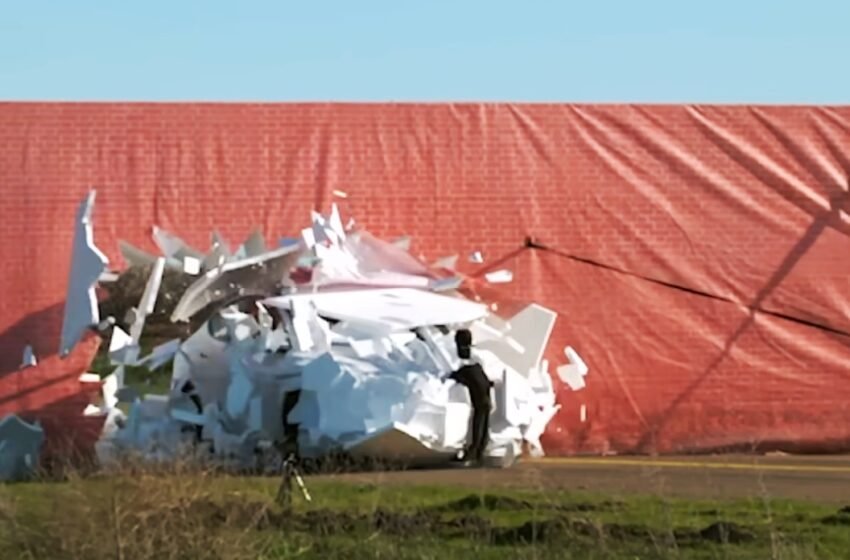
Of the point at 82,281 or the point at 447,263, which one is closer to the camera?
the point at 82,281

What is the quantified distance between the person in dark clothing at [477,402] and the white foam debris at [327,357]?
82 mm

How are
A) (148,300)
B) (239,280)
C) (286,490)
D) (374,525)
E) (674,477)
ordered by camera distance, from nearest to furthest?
(374,525)
(286,490)
(674,477)
(148,300)
(239,280)

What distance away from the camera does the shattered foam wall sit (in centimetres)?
1970

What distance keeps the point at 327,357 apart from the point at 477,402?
1.49 meters

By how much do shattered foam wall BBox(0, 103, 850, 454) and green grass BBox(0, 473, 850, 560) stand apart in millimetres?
6564

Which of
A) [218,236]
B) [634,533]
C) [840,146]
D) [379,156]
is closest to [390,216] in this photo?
[379,156]

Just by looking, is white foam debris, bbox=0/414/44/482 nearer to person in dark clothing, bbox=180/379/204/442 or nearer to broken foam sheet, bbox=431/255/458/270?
person in dark clothing, bbox=180/379/204/442

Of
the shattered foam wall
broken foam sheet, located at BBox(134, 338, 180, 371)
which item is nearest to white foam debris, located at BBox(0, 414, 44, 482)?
the shattered foam wall

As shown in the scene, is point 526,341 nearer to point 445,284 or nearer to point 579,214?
point 445,284

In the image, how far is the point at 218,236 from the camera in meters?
18.7

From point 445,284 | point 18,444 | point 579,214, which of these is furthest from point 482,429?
point 18,444

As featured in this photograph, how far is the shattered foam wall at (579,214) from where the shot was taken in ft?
64.6

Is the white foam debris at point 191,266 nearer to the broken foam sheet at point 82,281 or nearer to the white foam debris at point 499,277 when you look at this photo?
the broken foam sheet at point 82,281

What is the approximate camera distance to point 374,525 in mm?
11750
